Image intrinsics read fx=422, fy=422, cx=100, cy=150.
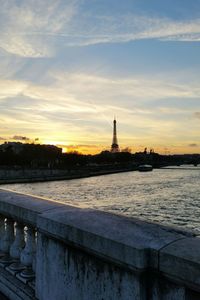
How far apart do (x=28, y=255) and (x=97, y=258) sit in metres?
1.31

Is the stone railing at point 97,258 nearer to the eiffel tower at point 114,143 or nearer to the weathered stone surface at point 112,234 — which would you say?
the weathered stone surface at point 112,234

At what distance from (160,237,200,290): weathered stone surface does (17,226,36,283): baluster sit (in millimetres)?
1821

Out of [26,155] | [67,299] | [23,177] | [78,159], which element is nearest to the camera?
[67,299]

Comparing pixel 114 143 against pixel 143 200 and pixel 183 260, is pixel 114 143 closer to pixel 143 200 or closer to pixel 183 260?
pixel 143 200

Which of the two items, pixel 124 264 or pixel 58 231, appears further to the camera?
pixel 58 231

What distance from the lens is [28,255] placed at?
3514 mm

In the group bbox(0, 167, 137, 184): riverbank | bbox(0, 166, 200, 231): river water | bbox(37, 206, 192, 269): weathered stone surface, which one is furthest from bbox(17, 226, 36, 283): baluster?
bbox(0, 167, 137, 184): riverbank

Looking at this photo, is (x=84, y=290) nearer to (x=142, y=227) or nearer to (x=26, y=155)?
(x=142, y=227)

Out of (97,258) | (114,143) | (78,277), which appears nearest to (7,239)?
(78,277)

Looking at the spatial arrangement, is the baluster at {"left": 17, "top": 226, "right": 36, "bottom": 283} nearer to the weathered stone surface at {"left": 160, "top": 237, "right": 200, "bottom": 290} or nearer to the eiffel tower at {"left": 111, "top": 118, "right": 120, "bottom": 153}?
the weathered stone surface at {"left": 160, "top": 237, "right": 200, "bottom": 290}

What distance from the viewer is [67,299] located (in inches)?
104

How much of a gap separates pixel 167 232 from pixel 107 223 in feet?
1.36

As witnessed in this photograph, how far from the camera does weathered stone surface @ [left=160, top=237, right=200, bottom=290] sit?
175cm

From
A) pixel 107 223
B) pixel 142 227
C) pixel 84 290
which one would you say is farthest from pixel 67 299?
pixel 142 227
